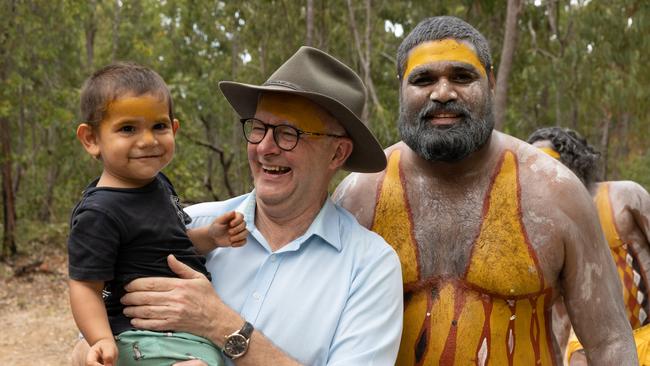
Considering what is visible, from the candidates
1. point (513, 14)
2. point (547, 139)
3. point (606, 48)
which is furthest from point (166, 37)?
point (547, 139)

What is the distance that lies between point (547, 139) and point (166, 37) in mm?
18786

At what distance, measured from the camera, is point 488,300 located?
2.61 meters

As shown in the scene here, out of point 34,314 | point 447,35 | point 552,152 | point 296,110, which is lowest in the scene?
point 34,314

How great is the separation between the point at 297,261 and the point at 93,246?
0.65 m

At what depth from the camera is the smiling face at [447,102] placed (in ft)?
8.17

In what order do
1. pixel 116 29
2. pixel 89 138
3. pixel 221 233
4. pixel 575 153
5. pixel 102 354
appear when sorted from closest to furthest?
1. pixel 102 354
2. pixel 89 138
3. pixel 221 233
4. pixel 575 153
5. pixel 116 29

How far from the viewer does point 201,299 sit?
229cm

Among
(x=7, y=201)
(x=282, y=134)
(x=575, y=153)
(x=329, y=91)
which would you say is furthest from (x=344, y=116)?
(x=7, y=201)

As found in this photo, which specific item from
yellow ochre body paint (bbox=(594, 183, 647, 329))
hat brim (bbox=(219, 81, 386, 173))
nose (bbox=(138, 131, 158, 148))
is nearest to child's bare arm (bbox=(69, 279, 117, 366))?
nose (bbox=(138, 131, 158, 148))

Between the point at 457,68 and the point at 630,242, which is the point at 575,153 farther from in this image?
the point at 457,68

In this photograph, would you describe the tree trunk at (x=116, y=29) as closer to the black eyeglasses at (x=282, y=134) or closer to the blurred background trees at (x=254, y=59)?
the blurred background trees at (x=254, y=59)

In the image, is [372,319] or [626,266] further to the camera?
[626,266]

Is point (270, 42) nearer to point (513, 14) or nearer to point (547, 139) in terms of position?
point (513, 14)

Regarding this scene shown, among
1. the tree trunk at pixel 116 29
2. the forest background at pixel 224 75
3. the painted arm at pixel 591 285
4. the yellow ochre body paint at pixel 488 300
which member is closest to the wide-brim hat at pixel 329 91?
the yellow ochre body paint at pixel 488 300
